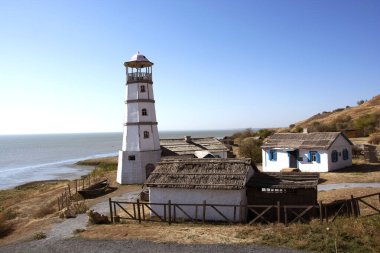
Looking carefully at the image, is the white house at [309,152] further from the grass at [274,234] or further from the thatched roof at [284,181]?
the grass at [274,234]

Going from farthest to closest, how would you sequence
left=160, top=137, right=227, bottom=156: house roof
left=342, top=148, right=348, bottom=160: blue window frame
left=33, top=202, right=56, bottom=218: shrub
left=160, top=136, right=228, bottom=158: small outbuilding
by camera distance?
left=160, top=137, right=227, bottom=156: house roof
left=160, top=136, right=228, bottom=158: small outbuilding
left=342, top=148, right=348, bottom=160: blue window frame
left=33, top=202, right=56, bottom=218: shrub

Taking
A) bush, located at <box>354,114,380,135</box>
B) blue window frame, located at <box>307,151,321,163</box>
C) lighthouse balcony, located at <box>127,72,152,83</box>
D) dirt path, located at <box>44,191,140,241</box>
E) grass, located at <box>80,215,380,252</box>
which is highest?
lighthouse balcony, located at <box>127,72,152,83</box>

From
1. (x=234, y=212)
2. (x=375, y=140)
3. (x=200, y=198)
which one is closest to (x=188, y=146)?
(x=200, y=198)

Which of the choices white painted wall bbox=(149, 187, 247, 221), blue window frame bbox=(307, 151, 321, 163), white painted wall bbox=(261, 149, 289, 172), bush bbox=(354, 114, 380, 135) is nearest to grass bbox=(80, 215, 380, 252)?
white painted wall bbox=(149, 187, 247, 221)

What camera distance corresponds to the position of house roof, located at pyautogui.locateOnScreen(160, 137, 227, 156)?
3419 centimetres

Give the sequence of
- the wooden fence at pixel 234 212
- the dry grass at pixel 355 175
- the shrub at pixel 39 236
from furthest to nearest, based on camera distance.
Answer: the dry grass at pixel 355 175 → the wooden fence at pixel 234 212 → the shrub at pixel 39 236

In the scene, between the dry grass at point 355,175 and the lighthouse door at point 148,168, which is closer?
the dry grass at point 355,175

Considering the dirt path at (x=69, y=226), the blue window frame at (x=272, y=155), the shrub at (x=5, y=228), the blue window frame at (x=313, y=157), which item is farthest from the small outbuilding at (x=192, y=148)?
the shrub at (x=5, y=228)

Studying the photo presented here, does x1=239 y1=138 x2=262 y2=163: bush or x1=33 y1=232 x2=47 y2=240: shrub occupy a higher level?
x1=239 y1=138 x2=262 y2=163: bush

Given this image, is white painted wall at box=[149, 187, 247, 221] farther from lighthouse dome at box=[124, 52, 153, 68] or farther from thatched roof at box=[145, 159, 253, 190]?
lighthouse dome at box=[124, 52, 153, 68]

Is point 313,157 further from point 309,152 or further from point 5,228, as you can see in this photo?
point 5,228

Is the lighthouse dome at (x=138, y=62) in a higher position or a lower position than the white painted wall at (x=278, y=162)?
higher

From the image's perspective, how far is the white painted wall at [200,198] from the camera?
1841cm

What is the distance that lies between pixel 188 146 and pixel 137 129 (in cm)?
623
